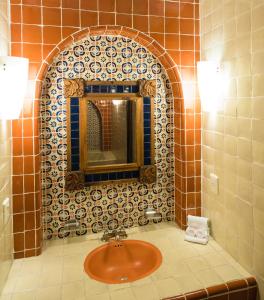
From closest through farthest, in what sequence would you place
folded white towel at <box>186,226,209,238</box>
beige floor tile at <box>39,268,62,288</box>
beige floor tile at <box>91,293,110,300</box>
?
beige floor tile at <box>91,293,110,300</box>
beige floor tile at <box>39,268,62,288</box>
folded white towel at <box>186,226,209,238</box>

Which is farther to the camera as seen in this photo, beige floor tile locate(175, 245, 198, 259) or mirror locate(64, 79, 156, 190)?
mirror locate(64, 79, 156, 190)

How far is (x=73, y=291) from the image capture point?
126 cm

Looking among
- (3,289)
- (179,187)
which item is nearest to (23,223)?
(3,289)

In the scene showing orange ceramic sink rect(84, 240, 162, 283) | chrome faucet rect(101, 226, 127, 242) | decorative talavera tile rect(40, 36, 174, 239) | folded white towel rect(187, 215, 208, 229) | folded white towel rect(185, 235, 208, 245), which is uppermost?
decorative talavera tile rect(40, 36, 174, 239)

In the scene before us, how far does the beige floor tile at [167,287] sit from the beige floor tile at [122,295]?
0.13m

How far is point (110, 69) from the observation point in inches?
69.2

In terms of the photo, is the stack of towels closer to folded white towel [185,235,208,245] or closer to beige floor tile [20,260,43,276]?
folded white towel [185,235,208,245]

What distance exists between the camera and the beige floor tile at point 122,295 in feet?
3.99

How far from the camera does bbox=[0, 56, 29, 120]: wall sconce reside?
48.4 inches

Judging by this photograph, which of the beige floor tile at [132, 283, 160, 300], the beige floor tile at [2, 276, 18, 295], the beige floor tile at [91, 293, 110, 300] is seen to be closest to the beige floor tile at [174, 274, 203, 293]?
the beige floor tile at [132, 283, 160, 300]

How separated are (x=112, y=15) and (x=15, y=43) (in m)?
0.56

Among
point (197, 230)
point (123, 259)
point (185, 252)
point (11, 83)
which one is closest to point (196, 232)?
point (197, 230)

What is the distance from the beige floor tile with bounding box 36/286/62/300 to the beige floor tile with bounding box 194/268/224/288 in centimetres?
65

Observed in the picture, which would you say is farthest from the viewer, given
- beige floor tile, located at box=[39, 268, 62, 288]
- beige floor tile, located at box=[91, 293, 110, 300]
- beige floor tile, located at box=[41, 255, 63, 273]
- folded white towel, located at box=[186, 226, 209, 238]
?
folded white towel, located at box=[186, 226, 209, 238]
